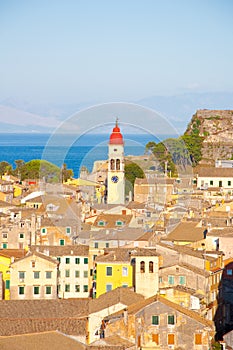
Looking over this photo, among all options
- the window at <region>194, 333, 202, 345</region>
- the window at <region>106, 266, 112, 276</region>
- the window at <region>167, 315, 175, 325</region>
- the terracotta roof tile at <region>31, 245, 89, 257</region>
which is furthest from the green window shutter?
the terracotta roof tile at <region>31, 245, 89, 257</region>

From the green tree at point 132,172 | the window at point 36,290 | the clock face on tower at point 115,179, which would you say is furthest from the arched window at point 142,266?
the green tree at point 132,172

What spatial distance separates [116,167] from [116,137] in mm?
1371

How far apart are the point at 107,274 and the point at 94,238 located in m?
5.71

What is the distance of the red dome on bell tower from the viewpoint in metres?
41.1

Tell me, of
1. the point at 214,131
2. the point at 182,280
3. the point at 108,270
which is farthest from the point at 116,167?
the point at 214,131

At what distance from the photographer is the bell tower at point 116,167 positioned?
41344mm

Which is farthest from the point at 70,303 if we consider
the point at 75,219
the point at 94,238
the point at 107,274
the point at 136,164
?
the point at 136,164

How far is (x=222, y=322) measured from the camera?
77.1ft

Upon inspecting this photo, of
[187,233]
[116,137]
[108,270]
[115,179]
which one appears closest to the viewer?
[108,270]

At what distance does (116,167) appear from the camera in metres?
42.2

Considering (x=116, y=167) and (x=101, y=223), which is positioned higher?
(x=116, y=167)

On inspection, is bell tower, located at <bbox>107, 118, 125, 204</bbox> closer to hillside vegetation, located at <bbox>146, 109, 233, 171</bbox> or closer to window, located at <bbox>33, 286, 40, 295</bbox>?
hillside vegetation, located at <bbox>146, 109, 233, 171</bbox>

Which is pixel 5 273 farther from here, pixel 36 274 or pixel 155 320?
pixel 155 320

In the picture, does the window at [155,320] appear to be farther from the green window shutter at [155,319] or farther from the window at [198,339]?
the window at [198,339]
